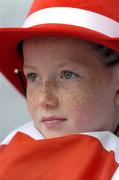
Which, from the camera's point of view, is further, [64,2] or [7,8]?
[7,8]

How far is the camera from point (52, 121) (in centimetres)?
93

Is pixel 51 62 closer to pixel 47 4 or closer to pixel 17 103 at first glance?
pixel 47 4

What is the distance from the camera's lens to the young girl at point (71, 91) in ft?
2.97

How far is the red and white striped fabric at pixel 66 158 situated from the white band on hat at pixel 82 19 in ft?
0.65

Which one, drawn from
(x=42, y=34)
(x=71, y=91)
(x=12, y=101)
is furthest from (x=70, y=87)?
(x=12, y=101)

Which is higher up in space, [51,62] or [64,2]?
[64,2]

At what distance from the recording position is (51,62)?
93cm

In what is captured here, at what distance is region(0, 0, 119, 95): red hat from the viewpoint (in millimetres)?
896

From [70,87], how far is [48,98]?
5 centimetres

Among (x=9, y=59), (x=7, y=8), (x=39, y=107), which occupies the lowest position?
(x=39, y=107)

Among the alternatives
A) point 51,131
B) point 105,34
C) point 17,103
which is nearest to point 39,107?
point 51,131

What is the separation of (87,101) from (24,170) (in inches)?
6.9

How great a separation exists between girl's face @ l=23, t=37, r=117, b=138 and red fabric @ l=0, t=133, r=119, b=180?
0.09ft

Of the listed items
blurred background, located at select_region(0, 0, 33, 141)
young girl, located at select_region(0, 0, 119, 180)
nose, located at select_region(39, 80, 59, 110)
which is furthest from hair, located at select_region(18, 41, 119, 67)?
blurred background, located at select_region(0, 0, 33, 141)
